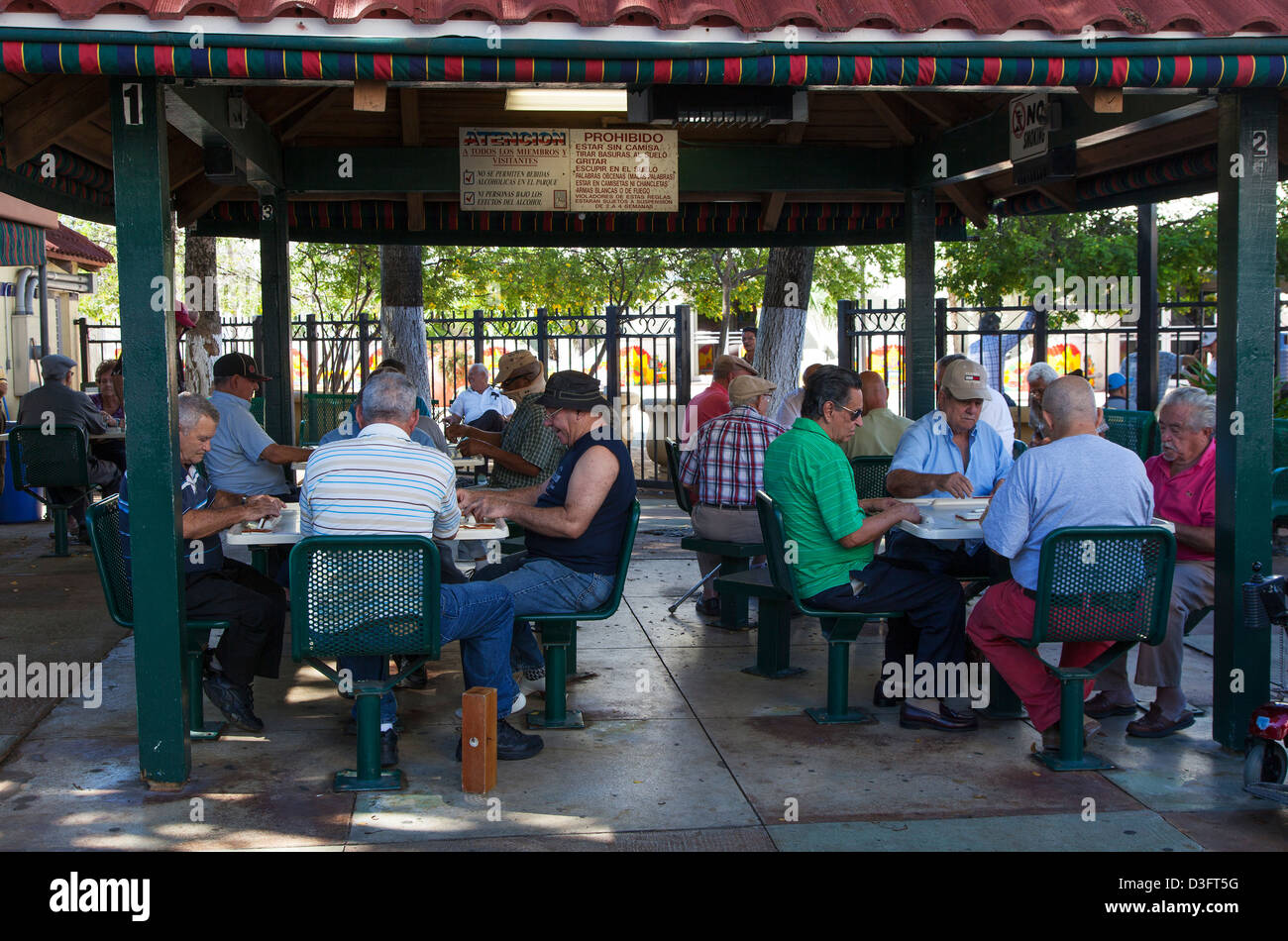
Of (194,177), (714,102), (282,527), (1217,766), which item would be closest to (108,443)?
(194,177)

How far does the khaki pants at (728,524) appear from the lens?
22.1 ft

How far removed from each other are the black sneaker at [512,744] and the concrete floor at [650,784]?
0.21 ft

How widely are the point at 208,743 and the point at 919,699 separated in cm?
291

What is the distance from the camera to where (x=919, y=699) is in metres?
5.30

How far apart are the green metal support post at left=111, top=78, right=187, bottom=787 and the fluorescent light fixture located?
10.2ft

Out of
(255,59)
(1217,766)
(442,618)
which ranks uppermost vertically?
(255,59)

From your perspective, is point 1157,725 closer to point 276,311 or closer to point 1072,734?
point 1072,734

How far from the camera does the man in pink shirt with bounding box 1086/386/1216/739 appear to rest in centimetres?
518

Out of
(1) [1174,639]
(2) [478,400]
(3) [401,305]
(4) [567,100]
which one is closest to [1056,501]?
(1) [1174,639]

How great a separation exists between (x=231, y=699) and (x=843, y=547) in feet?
8.48

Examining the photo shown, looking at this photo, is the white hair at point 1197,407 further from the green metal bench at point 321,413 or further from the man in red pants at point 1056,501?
the green metal bench at point 321,413

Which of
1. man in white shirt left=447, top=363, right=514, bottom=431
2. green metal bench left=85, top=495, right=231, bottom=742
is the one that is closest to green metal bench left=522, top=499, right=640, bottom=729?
green metal bench left=85, top=495, right=231, bottom=742

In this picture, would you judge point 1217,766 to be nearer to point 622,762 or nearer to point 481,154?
point 622,762

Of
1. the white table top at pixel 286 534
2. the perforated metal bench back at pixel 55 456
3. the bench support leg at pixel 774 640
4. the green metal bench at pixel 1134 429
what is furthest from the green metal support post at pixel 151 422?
the green metal bench at pixel 1134 429
